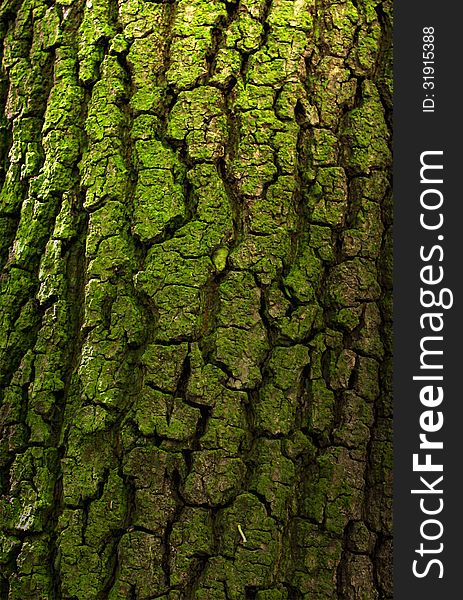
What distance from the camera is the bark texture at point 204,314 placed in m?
1.38

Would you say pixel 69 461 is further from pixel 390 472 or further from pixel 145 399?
pixel 390 472

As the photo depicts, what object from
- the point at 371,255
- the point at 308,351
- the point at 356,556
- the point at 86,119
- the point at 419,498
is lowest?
the point at 356,556

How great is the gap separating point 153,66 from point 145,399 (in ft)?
2.02

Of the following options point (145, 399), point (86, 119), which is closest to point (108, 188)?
point (86, 119)

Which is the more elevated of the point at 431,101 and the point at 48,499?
the point at 431,101

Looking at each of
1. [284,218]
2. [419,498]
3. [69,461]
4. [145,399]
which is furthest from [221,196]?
[419,498]

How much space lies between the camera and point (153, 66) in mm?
1477

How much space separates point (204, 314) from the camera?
1.41 meters

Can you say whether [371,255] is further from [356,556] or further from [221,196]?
[356,556]

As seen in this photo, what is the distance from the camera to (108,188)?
145cm

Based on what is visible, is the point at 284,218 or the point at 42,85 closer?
the point at 284,218

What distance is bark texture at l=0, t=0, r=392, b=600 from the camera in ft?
4.52

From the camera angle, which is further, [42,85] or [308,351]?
[42,85]

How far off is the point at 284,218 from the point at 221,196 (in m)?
0.12
